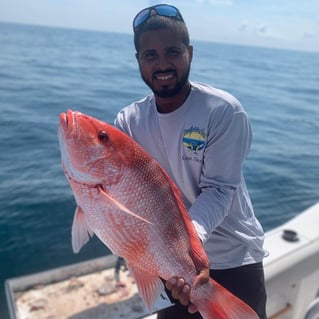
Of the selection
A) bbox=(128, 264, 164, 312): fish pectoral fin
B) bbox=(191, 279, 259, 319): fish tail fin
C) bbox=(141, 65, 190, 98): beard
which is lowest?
bbox=(191, 279, 259, 319): fish tail fin

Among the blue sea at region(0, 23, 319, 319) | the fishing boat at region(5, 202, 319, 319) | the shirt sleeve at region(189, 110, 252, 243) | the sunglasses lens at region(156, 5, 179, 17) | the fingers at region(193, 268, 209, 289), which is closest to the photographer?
the fingers at region(193, 268, 209, 289)

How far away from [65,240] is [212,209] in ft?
13.5

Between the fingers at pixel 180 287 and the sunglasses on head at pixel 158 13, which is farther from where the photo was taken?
the sunglasses on head at pixel 158 13

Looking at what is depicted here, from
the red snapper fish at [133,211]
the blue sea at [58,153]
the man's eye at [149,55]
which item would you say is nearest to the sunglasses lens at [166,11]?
the man's eye at [149,55]

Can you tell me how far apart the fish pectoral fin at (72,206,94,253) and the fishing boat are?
6.03ft

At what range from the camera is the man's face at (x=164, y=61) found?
1959mm

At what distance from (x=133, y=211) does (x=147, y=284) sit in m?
0.33

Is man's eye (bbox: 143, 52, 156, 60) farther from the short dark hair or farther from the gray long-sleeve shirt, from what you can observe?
the gray long-sleeve shirt

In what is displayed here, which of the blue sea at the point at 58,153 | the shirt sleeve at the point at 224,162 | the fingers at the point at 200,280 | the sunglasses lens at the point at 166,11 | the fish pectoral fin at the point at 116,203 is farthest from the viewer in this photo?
the blue sea at the point at 58,153

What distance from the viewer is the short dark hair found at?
196cm

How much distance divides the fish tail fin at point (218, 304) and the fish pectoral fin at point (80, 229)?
1.66 feet

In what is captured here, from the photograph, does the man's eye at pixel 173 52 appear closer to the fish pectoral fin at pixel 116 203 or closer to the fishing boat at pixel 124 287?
the fish pectoral fin at pixel 116 203

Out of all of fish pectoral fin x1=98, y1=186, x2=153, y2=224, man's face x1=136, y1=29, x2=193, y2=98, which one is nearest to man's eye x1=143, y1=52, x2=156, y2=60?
man's face x1=136, y1=29, x2=193, y2=98

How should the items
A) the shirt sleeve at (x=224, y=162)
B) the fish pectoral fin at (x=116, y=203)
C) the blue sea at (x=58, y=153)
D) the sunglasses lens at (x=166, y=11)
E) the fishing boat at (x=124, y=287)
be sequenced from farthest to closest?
the blue sea at (x=58, y=153), the fishing boat at (x=124, y=287), the sunglasses lens at (x=166, y=11), the shirt sleeve at (x=224, y=162), the fish pectoral fin at (x=116, y=203)
